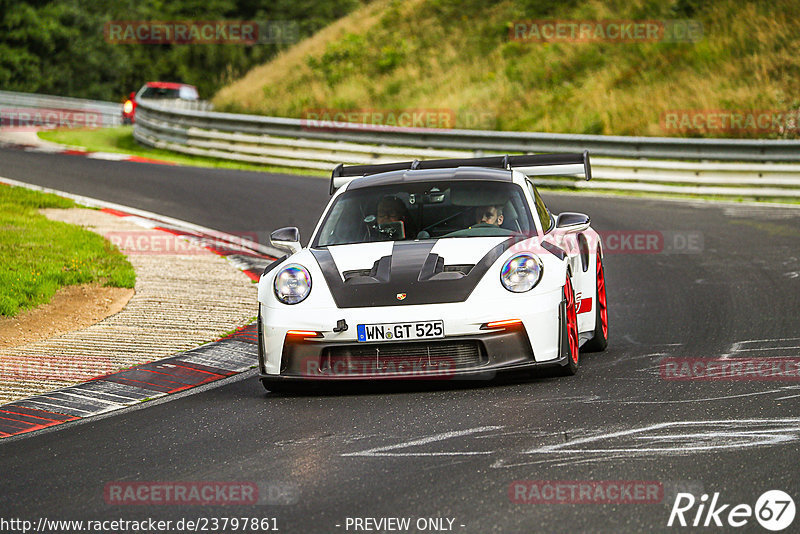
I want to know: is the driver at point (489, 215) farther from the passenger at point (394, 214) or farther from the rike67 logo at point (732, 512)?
the rike67 logo at point (732, 512)

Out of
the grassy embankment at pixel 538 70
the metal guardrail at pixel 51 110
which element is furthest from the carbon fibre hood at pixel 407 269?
the metal guardrail at pixel 51 110

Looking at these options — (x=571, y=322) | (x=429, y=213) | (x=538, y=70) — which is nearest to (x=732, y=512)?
(x=571, y=322)

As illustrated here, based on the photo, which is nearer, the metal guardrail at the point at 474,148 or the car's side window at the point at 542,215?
the car's side window at the point at 542,215

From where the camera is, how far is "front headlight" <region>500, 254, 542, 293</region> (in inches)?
276

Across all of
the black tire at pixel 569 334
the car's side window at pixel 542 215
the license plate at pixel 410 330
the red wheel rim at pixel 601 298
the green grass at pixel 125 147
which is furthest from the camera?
the green grass at pixel 125 147

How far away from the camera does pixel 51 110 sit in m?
41.1

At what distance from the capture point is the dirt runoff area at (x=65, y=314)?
31.0ft

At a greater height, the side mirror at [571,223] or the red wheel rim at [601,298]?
the side mirror at [571,223]

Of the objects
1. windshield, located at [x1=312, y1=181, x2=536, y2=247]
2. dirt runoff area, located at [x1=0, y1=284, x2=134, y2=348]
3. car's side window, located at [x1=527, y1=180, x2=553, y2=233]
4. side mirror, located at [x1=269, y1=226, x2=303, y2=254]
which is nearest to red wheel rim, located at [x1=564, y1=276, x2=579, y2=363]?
windshield, located at [x1=312, y1=181, x2=536, y2=247]

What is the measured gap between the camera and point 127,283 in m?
11.4

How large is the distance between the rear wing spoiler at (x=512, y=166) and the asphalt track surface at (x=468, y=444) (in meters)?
1.35

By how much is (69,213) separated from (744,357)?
420 inches

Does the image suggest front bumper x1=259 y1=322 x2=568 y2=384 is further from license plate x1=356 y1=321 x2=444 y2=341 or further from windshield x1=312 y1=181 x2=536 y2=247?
windshield x1=312 y1=181 x2=536 y2=247

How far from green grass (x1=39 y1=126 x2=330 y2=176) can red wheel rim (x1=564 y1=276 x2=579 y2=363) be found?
15.7 metres
